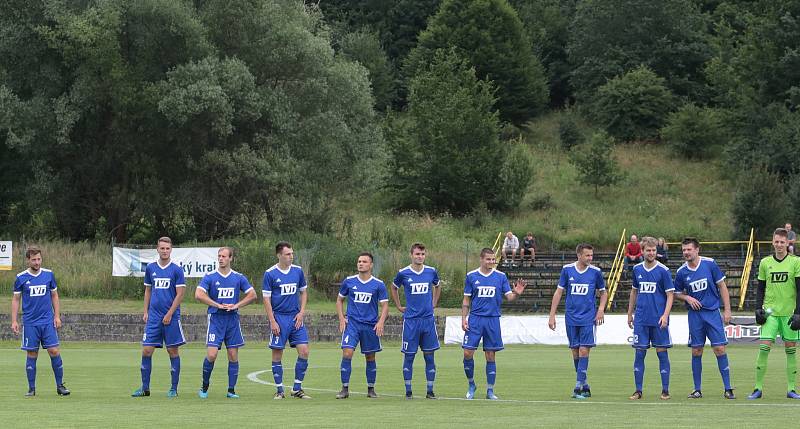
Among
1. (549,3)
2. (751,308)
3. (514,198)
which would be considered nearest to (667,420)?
(751,308)

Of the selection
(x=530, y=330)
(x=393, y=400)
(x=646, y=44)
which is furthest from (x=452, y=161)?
(x=393, y=400)

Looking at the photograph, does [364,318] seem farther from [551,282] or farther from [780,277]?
[551,282]

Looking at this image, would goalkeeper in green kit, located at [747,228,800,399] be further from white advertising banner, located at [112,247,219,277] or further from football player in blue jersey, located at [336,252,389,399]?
white advertising banner, located at [112,247,219,277]

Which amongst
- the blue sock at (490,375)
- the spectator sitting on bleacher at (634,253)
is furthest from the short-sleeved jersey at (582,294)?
the spectator sitting on bleacher at (634,253)

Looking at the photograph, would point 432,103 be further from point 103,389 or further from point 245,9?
point 103,389

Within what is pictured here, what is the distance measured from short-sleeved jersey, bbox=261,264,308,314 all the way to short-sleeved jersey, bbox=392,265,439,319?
61.4 inches

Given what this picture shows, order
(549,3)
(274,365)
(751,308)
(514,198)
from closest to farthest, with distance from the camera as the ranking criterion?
(274,365)
(751,308)
(514,198)
(549,3)

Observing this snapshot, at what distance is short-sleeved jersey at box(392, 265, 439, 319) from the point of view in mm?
18156

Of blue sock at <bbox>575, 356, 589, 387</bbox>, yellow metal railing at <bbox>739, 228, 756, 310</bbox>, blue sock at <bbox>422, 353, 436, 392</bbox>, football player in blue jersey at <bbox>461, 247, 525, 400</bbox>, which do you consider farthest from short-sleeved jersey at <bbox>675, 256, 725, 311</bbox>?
yellow metal railing at <bbox>739, 228, 756, 310</bbox>

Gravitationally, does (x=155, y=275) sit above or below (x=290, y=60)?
below

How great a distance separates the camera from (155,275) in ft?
59.7

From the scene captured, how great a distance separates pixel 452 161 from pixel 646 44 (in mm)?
26214

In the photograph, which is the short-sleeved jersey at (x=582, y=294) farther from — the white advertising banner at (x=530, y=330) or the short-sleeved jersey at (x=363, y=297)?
the white advertising banner at (x=530, y=330)

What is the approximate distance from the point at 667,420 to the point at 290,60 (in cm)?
4159
